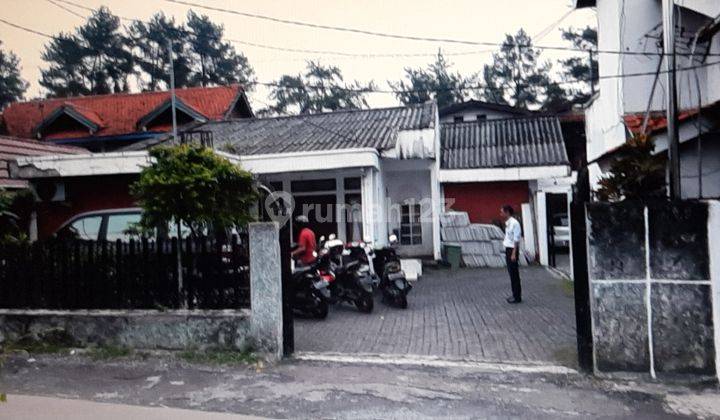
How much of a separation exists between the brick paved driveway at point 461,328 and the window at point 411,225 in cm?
527

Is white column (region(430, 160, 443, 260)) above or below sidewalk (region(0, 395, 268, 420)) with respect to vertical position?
above

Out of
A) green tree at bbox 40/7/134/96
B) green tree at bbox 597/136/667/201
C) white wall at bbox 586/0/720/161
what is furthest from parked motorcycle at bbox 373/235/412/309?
green tree at bbox 40/7/134/96

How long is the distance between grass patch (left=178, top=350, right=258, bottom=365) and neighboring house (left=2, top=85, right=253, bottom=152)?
18.0 meters

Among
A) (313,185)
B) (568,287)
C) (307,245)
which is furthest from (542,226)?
(307,245)

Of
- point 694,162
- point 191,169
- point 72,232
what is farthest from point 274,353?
point 694,162

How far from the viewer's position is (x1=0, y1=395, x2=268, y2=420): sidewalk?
4.35 meters

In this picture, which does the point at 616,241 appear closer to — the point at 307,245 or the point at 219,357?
the point at 219,357

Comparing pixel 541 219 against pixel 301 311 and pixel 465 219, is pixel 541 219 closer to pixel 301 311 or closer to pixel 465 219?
pixel 465 219

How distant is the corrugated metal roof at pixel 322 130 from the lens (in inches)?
526

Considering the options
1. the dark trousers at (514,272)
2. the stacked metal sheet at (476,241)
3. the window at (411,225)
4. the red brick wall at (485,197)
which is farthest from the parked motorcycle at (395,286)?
the red brick wall at (485,197)

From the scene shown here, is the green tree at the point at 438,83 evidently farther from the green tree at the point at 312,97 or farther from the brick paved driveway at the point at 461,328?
the brick paved driveway at the point at 461,328

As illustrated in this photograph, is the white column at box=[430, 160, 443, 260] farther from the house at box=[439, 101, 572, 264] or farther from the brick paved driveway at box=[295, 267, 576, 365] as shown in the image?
the brick paved driveway at box=[295, 267, 576, 365]

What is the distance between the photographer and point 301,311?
797 cm

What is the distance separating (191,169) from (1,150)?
879cm
